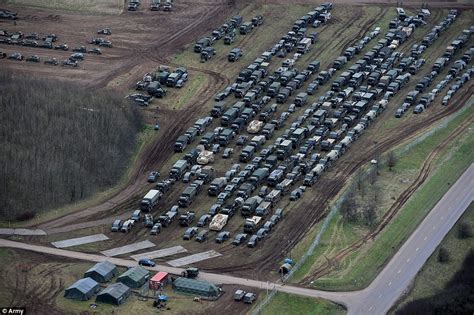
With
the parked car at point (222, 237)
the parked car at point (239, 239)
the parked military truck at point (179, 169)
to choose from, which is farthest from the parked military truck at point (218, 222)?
the parked military truck at point (179, 169)

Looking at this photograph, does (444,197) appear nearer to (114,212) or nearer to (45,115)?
(114,212)

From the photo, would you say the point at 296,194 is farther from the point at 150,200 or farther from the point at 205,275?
the point at 205,275

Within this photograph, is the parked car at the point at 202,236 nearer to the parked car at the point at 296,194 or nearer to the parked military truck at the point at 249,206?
the parked military truck at the point at 249,206

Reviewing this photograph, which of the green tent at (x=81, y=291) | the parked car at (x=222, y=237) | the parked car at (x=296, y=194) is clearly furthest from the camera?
the parked car at (x=296, y=194)

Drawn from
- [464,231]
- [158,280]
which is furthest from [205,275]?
[464,231]

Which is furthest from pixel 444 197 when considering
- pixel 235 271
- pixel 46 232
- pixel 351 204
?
pixel 46 232

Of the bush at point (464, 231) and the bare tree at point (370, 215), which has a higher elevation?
the bush at point (464, 231)
